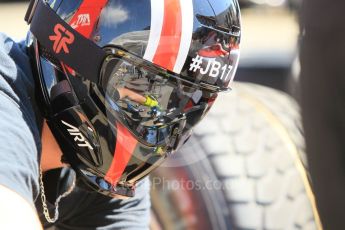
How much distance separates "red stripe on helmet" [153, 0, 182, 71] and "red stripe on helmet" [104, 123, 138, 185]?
0.23 meters

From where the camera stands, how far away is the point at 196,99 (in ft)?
7.41

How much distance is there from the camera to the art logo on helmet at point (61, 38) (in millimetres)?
2195

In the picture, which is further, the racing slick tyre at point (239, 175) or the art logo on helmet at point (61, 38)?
the racing slick tyre at point (239, 175)

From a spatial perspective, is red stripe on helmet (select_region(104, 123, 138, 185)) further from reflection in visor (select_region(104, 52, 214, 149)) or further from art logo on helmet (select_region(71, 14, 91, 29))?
art logo on helmet (select_region(71, 14, 91, 29))

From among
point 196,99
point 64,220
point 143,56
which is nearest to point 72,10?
point 143,56

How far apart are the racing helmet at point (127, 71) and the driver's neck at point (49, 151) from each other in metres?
0.04

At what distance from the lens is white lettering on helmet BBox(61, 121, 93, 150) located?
7.39ft

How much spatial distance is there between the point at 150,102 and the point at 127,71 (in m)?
0.11

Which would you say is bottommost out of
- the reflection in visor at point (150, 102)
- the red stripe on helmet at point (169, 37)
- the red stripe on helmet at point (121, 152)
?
the red stripe on helmet at point (121, 152)

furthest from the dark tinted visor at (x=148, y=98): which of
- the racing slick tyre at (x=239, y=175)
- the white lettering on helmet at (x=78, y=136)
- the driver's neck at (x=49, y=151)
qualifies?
the racing slick tyre at (x=239, y=175)

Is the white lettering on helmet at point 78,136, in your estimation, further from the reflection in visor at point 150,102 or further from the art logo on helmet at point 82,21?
the art logo on helmet at point 82,21

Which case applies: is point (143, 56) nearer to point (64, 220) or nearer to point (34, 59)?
point (34, 59)

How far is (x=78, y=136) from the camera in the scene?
7.42ft

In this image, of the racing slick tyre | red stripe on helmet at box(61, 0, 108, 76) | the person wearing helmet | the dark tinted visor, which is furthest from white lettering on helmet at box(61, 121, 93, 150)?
the racing slick tyre
